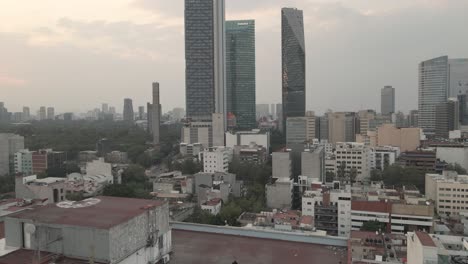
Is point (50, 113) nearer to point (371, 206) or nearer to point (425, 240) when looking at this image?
point (371, 206)

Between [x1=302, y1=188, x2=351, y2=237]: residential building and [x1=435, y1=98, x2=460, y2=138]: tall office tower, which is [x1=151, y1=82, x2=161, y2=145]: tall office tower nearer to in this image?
[x1=302, y1=188, x2=351, y2=237]: residential building

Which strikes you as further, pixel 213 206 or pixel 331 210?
pixel 213 206

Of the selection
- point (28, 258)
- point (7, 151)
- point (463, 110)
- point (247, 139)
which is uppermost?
point (463, 110)

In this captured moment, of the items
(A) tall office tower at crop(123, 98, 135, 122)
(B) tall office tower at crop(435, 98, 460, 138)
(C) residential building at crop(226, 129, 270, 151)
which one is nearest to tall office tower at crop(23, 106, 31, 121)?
(A) tall office tower at crop(123, 98, 135, 122)

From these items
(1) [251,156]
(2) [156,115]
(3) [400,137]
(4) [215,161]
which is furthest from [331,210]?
(2) [156,115]

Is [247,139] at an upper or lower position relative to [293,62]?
lower

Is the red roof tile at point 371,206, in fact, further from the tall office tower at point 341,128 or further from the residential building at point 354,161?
the tall office tower at point 341,128

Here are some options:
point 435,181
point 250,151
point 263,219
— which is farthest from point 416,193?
point 250,151
